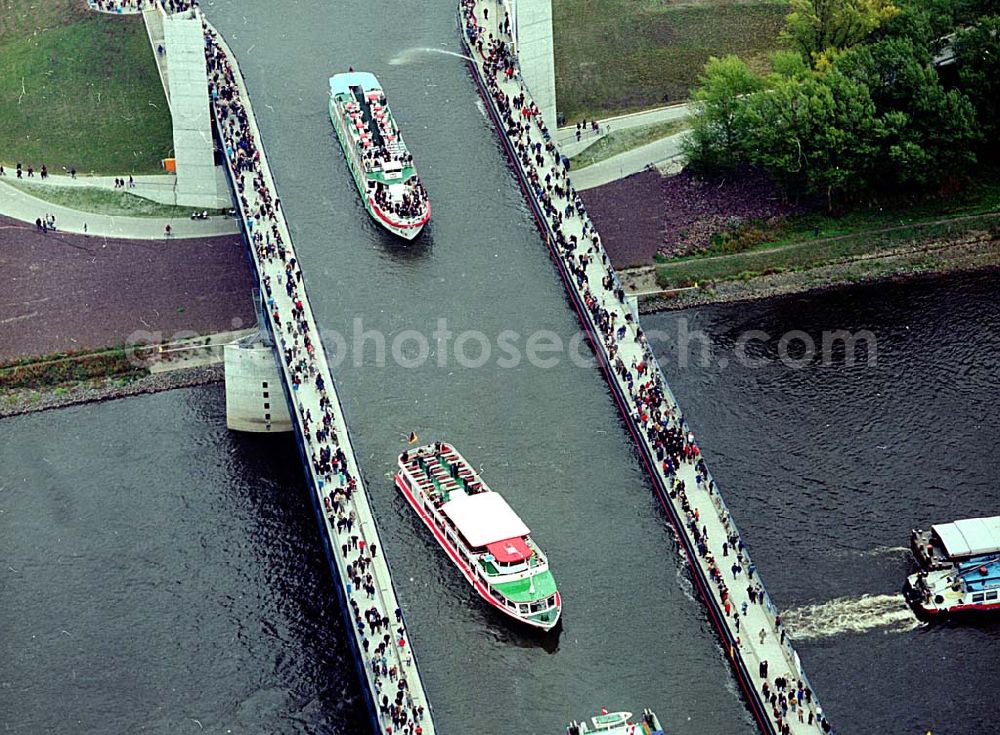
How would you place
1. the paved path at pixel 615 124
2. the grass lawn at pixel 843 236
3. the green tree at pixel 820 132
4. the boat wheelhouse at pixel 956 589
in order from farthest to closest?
1. the paved path at pixel 615 124
2. the green tree at pixel 820 132
3. the grass lawn at pixel 843 236
4. the boat wheelhouse at pixel 956 589

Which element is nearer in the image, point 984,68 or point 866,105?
point 866,105

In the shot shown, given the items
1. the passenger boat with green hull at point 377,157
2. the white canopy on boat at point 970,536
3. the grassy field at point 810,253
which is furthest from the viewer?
the grassy field at point 810,253

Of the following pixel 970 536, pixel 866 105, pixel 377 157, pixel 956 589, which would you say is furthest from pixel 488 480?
pixel 866 105

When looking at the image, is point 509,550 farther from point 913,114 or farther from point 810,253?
point 913,114

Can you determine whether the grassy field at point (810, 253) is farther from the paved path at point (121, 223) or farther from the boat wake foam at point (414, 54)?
the paved path at point (121, 223)

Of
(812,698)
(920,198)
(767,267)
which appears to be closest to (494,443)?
(812,698)

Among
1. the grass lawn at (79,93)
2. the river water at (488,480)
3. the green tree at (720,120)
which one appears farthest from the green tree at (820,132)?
the grass lawn at (79,93)

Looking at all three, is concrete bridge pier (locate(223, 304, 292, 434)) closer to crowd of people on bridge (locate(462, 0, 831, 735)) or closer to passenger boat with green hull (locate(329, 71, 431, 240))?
passenger boat with green hull (locate(329, 71, 431, 240))
